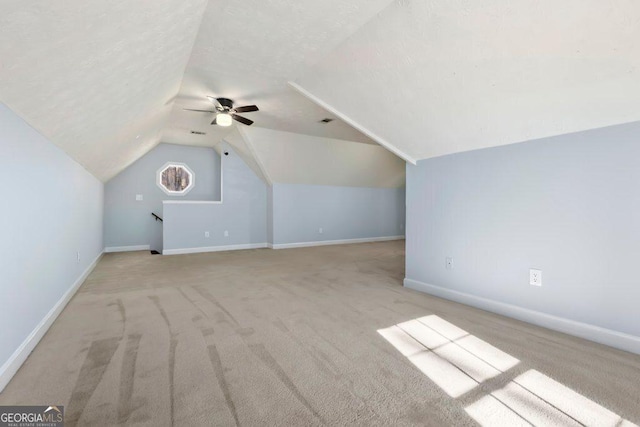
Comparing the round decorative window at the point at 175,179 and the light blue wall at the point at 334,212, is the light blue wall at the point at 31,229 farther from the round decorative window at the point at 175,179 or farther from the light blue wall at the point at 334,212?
the light blue wall at the point at 334,212

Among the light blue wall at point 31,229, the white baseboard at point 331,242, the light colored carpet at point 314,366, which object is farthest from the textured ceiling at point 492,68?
the white baseboard at point 331,242

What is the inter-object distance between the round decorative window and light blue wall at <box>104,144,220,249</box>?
0.09 metres

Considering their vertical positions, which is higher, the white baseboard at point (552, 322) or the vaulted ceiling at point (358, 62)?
the vaulted ceiling at point (358, 62)

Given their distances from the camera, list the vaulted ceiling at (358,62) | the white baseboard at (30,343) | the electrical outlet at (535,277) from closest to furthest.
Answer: the vaulted ceiling at (358,62) < the white baseboard at (30,343) < the electrical outlet at (535,277)

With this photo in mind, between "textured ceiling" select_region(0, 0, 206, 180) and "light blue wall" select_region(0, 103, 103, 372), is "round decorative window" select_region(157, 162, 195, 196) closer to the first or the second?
"light blue wall" select_region(0, 103, 103, 372)

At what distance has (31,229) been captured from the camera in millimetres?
1930

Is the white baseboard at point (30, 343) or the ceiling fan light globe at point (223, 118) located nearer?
the white baseboard at point (30, 343)

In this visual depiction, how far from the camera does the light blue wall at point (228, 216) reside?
604cm

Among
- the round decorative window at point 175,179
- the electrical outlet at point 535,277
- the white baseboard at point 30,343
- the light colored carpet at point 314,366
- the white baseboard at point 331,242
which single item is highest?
the round decorative window at point 175,179

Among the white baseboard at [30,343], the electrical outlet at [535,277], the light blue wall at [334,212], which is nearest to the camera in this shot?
the white baseboard at [30,343]

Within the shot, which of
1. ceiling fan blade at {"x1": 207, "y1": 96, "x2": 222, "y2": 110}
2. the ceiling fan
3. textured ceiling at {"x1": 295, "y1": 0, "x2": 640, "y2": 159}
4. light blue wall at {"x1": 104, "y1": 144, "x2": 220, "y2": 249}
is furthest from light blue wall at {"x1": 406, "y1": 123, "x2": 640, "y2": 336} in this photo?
light blue wall at {"x1": 104, "y1": 144, "x2": 220, "y2": 249}

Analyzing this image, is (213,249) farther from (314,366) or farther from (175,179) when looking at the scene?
(314,366)

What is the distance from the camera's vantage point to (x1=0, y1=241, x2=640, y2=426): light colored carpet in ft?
4.26

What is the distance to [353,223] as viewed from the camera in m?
7.76
